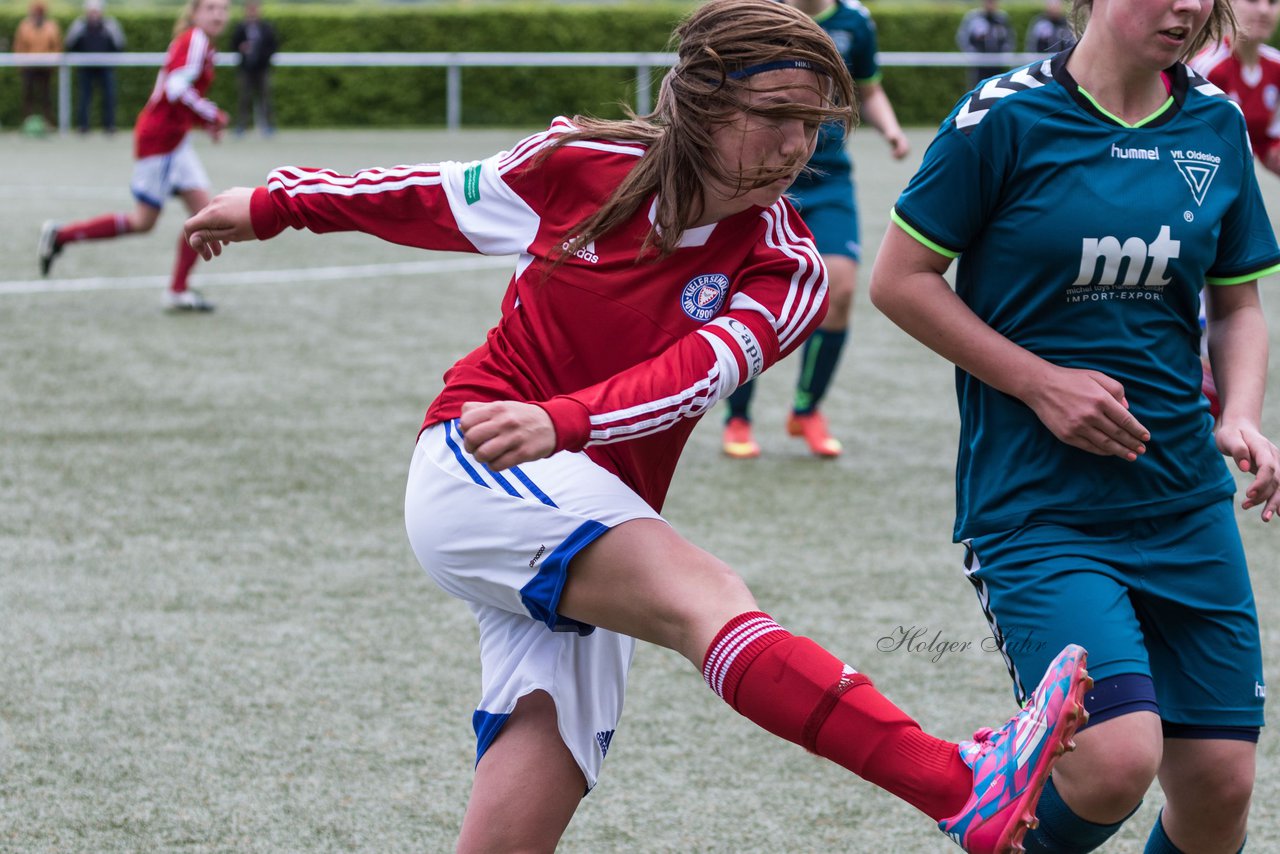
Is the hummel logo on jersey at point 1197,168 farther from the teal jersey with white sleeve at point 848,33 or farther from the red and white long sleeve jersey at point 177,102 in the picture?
the red and white long sleeve jersey at point 177,102

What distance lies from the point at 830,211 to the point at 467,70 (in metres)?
21.3

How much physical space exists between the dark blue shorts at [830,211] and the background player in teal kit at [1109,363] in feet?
13.0

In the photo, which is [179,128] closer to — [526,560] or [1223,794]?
[526,560]

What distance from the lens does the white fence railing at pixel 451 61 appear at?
25.7 metres

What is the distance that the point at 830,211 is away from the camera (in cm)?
686

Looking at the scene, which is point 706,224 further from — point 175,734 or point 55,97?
point 55,97

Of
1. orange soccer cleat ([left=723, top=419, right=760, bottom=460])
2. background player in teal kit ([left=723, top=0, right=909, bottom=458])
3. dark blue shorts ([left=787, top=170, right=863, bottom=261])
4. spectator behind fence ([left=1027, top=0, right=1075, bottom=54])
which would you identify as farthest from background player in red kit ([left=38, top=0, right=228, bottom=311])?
spectator behind fence ([left=1027, top=0, right=1075, bottom=54])

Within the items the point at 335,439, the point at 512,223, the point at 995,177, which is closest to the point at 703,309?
the point at 512,223

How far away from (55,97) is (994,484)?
86.0 feet

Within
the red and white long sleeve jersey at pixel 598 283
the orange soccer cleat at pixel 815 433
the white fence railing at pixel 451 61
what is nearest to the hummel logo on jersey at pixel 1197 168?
the red and white long sleeve jersey at pixel 598 283

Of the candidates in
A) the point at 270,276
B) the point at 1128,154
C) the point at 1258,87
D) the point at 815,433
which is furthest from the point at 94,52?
the point at 1128,154

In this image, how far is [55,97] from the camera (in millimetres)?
26562

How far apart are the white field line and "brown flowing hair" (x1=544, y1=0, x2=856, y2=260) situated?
901 centimetres

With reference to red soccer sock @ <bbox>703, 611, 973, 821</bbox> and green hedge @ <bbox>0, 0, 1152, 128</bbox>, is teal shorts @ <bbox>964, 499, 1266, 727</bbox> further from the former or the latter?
green hedge @ <bbox>0, 0, 1152, 128</bbox>
